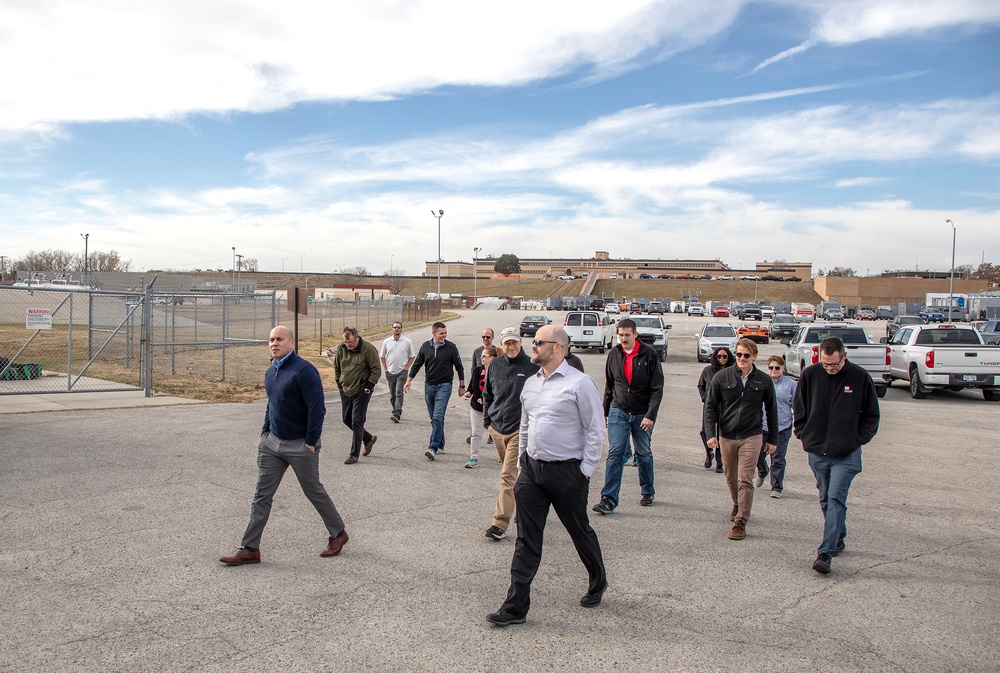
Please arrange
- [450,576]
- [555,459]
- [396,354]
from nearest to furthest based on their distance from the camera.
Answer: [555,459] < [450,576] < [396,354]

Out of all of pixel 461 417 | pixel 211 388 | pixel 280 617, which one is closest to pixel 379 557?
pixel 280 617

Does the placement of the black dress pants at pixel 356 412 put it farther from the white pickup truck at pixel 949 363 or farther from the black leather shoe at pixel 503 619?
the white pickup truck at pixel 949 363

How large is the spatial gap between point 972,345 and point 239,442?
16.0 m

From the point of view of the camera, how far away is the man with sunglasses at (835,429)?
18.5ft

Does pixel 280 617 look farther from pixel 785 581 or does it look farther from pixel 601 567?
pixel 785 581

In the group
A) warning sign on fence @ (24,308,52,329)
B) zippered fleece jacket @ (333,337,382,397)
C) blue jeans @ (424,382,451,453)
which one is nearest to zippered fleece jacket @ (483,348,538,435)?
zippered fleece jacket @ (333,337,382,397)

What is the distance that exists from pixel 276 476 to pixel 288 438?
0.32m

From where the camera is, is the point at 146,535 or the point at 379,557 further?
the point at 146,535

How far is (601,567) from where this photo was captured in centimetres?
490

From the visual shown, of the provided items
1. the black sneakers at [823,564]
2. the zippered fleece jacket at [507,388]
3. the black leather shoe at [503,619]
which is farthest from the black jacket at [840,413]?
the black leather shoe at [503,619]

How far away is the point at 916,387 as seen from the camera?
56.1 ft

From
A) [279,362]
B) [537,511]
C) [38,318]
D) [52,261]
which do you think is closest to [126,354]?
[38,318]

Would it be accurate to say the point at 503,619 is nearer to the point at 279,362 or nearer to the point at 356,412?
the point at 279,362

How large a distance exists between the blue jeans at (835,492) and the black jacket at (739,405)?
0.74m
